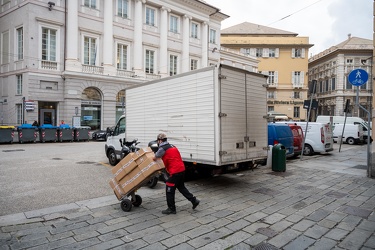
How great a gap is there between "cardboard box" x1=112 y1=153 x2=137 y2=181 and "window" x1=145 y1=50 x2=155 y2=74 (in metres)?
27.2

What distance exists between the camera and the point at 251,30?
59094 mm

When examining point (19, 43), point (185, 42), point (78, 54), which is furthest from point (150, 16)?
point (19, 43)

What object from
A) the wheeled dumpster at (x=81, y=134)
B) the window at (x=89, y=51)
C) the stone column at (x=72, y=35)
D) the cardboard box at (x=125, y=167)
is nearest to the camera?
the cardboard box at (x=125, y=167)

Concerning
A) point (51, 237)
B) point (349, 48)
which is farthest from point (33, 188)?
point (349, 48)

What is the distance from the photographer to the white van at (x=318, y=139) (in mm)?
14039

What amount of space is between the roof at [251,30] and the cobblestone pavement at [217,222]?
2107 inches

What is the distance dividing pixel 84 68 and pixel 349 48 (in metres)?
51.6

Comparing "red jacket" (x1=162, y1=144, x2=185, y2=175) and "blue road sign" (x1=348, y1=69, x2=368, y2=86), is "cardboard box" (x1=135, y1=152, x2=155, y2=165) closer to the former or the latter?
"red jacket" (x1=162, y1=144, x2=185, y2=175)

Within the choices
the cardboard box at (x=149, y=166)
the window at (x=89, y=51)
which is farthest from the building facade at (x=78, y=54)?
the cardboard box at (x=149, y=166)

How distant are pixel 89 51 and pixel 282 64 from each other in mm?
38919

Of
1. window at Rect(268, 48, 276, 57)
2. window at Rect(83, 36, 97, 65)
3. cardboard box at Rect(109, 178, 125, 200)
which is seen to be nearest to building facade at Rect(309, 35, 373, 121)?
window at Rect(268, 48, 276, 57)

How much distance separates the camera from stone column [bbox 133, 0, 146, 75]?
30.1 meters

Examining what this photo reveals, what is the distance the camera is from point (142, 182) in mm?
5543

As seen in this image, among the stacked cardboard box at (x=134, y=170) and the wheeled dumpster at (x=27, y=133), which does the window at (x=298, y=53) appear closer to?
the wheeled dumpster at (x=27, y=133)
